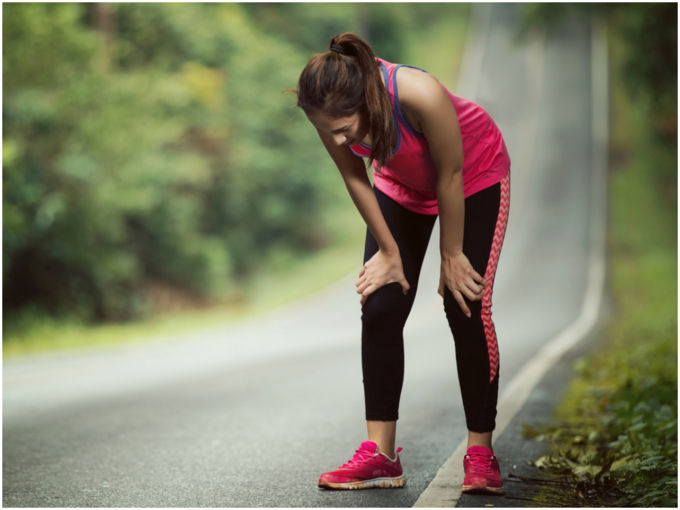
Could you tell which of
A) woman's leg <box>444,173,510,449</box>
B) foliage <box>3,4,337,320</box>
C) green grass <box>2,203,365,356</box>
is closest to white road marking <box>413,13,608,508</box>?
woman's leg <box>444,173,510,449</box>

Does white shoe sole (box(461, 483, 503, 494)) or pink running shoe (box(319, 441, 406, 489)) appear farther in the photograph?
pink running shoe (box(319, 441, 406, 489))

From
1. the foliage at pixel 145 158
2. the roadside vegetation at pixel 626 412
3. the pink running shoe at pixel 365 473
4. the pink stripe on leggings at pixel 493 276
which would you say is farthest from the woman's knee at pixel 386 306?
the foliage at pixel 145 158

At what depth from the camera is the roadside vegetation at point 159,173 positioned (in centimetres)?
1274

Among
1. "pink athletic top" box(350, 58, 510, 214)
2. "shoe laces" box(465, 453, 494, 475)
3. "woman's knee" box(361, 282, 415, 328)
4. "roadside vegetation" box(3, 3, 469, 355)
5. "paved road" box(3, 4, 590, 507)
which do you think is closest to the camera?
"pink athletic top" box(350, 58, 510, 214)

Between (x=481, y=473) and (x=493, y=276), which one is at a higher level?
(x=493, y=276)

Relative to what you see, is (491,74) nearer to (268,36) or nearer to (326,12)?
(326,12)

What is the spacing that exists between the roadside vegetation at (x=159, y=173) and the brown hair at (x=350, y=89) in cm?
716

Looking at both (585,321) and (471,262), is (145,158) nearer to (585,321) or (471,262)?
(585,321)

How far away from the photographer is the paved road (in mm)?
3189

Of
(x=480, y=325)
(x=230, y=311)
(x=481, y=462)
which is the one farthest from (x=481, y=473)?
(x=230, y=311)

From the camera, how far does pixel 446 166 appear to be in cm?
275

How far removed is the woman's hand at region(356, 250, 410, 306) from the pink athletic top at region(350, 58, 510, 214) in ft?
0.81

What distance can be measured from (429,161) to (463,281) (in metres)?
0.48

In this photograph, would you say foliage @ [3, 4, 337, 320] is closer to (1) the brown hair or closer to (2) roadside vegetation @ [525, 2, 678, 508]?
(2) roadside vegetation @ [525, 2, 678, 508]
